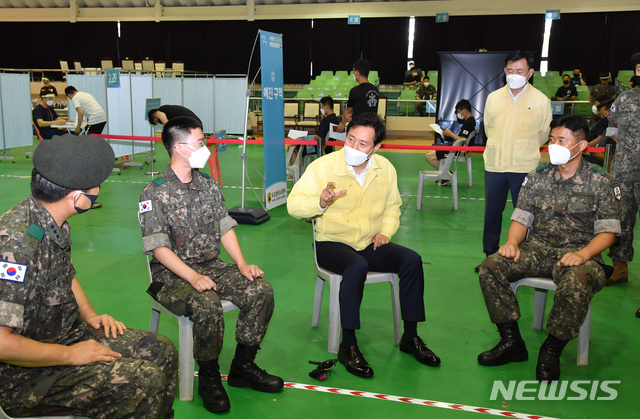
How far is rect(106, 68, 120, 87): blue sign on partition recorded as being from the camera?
Answer: 9.75 m

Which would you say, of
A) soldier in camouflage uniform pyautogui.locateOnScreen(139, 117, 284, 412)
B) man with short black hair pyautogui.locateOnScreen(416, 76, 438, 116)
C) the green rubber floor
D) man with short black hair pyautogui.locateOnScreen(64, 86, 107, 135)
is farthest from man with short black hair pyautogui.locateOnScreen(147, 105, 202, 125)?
man with short black hair pyautogui.locateOnScreen(416, 76, 438, 116)

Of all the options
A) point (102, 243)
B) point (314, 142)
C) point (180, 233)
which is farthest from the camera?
point (314, 142)

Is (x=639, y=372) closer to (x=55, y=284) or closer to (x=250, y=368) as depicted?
(x=250, y=368)

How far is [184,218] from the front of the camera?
2.68m

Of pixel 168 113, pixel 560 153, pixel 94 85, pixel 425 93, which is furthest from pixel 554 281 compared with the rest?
pixel 425 93

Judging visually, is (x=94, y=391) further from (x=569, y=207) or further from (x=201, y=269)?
(x=569, y=207)

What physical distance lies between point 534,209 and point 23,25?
76.5 ft

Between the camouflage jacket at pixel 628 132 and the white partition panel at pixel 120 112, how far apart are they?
808 cm

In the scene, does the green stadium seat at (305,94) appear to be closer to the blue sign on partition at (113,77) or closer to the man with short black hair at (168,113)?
the blue sign on partition at (113,77)

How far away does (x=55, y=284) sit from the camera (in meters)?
1.79

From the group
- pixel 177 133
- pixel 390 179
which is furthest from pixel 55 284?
pixel 390 179

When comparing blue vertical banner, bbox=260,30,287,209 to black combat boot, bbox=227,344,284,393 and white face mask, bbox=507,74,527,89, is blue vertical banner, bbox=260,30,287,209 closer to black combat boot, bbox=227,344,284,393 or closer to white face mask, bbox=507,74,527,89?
white face mask, bbox=507,74,527,89

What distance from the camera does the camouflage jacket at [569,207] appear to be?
3012mm

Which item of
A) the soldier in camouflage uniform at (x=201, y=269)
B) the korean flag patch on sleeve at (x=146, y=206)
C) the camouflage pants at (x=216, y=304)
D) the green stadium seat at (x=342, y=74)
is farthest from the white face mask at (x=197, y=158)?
the green stadium seat at (x=342, y=74)
